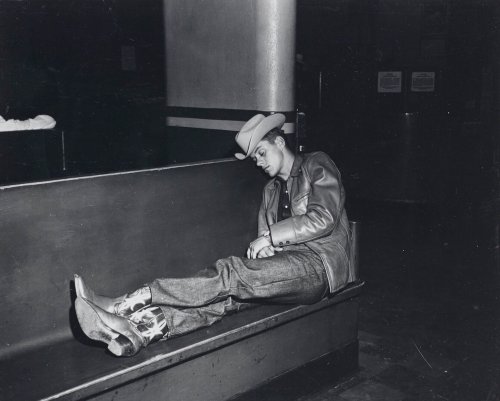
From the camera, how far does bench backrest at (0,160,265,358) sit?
2371mm

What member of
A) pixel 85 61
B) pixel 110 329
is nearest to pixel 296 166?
pixel 110 329

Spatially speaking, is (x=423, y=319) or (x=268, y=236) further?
(x=423, y=319)

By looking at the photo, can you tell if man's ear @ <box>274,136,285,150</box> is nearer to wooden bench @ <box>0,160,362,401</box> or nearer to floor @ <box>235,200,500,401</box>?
wooden bench @ <box>0,160,362,401</box>

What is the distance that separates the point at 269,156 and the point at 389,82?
5092 mm

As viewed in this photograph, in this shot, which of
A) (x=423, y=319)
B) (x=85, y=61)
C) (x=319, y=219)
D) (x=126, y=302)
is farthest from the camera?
(x=85, y=61)

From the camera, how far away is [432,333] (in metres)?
3.72

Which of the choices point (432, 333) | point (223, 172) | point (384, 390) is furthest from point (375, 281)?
point (223, 172)

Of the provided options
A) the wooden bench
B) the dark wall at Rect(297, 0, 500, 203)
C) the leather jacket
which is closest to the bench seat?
the wooden bench

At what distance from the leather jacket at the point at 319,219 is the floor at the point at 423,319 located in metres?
0.59

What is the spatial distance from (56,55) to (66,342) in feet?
23.9

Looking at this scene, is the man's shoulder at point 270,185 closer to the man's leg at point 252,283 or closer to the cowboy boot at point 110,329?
the man's leg at point 252,283

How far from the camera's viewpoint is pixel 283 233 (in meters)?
2.96

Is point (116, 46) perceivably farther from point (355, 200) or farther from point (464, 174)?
point (464, 174)

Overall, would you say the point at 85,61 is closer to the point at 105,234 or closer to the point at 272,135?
the point at 272,135
